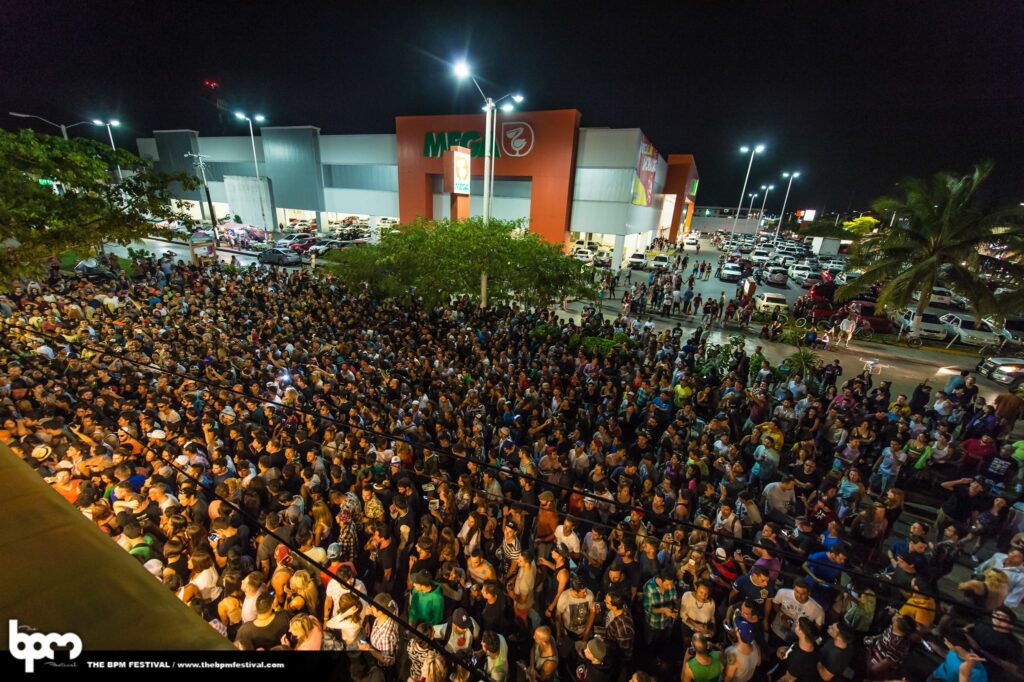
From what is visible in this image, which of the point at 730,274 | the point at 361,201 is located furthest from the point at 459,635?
the point at 361,201

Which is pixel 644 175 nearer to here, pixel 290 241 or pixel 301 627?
pixel 290 241

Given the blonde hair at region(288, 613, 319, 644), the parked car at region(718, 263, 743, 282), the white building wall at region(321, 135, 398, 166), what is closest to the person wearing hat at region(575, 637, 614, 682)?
the blonde hair at region(288, 613, 319, 644)

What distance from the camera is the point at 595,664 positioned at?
3.61 m

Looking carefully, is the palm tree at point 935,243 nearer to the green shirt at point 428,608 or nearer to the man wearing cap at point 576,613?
the man wearing cap at point 576,613

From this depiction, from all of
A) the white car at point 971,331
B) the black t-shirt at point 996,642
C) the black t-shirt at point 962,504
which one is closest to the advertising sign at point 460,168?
the black t-shirt at point 962,504

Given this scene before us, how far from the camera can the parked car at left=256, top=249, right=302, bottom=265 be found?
29181mm

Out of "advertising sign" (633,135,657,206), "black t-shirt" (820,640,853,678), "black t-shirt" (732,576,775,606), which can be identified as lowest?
"black t-shirt" (732,576,775,606)

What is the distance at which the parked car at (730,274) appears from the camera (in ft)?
99.1

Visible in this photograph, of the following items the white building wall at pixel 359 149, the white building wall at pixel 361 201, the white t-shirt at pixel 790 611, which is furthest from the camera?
the white building wall at pixel 361 201

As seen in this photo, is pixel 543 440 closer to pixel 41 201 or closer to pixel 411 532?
pixel 411 532

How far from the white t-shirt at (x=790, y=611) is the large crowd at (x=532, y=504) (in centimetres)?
3

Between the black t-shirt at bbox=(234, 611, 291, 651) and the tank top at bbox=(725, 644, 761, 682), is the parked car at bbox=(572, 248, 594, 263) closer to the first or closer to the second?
the tank top at bbox=(725, 644, 761, 682)

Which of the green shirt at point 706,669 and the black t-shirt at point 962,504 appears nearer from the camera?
the green shirt at point 706,669
